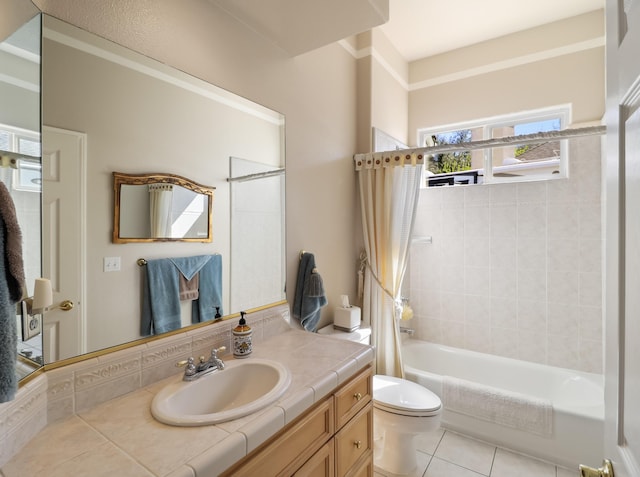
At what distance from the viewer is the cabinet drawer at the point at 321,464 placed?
110cm

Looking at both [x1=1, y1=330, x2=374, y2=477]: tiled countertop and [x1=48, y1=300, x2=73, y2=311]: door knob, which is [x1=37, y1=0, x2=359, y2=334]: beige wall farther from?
[x1=1, y1=330, x2=374, y2=477]: tiled countertop

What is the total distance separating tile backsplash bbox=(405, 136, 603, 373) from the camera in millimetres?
2506

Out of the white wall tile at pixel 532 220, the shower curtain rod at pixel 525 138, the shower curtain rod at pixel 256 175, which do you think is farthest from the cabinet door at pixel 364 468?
the white wall tile at pixel 532 220

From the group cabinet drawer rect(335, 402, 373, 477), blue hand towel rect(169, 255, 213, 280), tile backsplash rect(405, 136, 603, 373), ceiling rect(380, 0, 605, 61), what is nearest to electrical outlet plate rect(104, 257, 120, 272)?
blue hand towel rect(169, 255, 213, 280)

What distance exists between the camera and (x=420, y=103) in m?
3.19

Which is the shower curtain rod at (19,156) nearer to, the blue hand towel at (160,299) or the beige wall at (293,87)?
the beige wall at (293,87)

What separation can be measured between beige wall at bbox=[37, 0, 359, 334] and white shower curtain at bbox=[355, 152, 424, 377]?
15 cm

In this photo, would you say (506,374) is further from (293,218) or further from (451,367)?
(293,218)

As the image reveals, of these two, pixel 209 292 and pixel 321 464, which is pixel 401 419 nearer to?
pixel 321 464

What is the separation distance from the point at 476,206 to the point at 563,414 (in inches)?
65.6

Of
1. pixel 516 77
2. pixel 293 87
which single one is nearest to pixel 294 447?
pixel 293 87

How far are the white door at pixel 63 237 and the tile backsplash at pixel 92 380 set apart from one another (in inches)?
3.0

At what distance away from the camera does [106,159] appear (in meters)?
1.12

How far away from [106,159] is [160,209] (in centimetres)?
25
